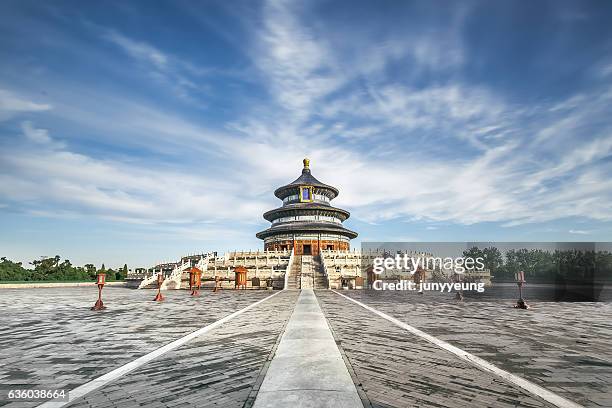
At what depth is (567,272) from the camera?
6228cm

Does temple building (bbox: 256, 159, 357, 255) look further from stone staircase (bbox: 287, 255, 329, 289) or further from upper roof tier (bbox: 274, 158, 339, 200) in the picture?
stone staircase (bbox: 287, 255, 329, 289)

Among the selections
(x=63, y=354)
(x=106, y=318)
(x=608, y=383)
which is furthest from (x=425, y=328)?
(x=106, y=318)

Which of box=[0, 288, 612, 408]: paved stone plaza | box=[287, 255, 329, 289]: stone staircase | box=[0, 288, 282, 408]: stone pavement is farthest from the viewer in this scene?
box=[287, 255, 329, 289]: stone staircase

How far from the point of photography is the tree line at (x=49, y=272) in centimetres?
5288

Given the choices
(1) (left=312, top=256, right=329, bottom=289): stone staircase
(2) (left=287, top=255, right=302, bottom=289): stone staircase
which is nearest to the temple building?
(2) (left=287, top=255, right=302, bottom=289): stone staircase

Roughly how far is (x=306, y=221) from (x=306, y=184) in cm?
696

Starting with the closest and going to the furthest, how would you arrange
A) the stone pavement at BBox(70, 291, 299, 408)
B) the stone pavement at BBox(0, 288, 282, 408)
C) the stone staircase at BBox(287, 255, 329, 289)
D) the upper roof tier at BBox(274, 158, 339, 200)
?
the stone pavement at BBox(70, 291, 299, 408), the stone pavement at BBox(0, 288, 282, 408), the stone staircase at BBox(287, 255, 329, 289), the upper roof tier at BBox(274, 158, 339, 200)

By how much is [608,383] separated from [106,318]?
14039 mm

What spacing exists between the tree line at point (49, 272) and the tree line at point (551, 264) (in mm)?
62317

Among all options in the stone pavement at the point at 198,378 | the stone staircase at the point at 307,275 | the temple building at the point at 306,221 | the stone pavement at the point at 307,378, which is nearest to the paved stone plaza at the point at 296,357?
the stone pavement at the point at 198,378

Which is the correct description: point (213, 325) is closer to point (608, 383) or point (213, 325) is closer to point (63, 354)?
point (63, 354)

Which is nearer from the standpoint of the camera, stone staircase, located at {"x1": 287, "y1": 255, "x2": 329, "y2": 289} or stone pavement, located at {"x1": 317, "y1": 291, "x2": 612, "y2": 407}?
stone pavement, located at {"x1": 317, "y1": 291, "x2": 612, "y2": 407}

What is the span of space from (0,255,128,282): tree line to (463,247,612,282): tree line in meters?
62.3

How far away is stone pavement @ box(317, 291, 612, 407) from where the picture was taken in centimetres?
484
